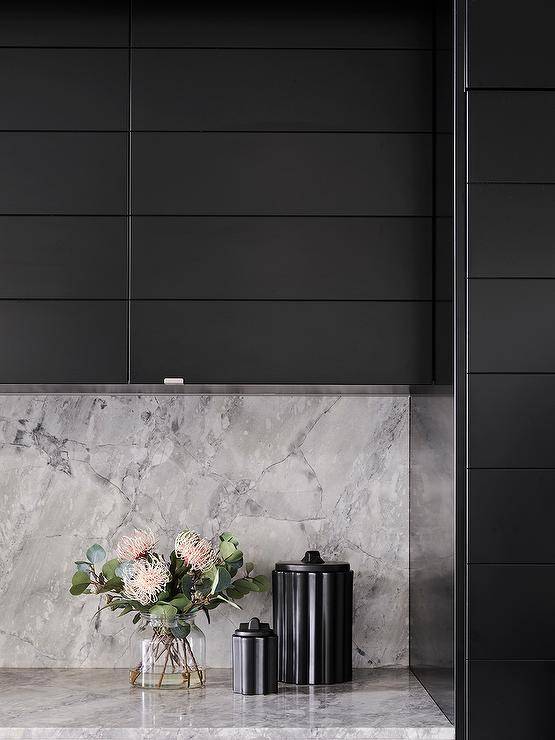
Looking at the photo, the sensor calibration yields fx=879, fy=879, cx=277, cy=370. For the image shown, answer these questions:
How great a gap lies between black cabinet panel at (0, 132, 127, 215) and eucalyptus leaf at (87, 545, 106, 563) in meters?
0.83

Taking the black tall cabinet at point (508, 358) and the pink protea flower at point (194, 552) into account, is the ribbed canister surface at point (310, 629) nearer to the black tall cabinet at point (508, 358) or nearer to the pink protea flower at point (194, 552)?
the pink protea flower at point (194, 552)

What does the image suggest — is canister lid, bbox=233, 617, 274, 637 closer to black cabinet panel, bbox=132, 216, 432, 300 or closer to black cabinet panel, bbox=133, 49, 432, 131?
black cabinet panel, bbox=132, 216, 432, 300

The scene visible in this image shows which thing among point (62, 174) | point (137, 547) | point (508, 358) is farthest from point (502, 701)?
point (62, 174)

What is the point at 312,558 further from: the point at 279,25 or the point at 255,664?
the point at 279,25

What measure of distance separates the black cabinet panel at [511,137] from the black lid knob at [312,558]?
0.98 metres

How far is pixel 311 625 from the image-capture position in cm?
213

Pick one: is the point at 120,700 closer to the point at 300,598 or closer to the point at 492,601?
the point at 300,598

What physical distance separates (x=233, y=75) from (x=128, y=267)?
20.0 inches

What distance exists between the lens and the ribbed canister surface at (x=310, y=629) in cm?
212

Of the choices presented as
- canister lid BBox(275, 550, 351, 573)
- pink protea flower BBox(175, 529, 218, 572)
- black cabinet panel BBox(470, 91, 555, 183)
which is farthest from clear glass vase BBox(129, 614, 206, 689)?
black cabinet panel BBox(470, 91, 555, 183)

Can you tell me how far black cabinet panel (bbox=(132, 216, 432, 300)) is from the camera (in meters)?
2.01

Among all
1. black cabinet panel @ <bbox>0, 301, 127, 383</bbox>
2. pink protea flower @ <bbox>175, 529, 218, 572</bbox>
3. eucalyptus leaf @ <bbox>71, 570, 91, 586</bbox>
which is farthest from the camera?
eucalyptus leaf @ <bbox>71, 570, 91, 586</bbox>

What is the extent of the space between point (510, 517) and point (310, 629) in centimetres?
61

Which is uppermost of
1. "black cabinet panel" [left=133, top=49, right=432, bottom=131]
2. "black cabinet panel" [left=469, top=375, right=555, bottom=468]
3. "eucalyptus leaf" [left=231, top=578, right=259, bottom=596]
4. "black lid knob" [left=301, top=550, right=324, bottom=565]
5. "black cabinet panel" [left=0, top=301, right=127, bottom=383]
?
"black cabinet panel" [left=133, top=49, right=432, bottom=131]
